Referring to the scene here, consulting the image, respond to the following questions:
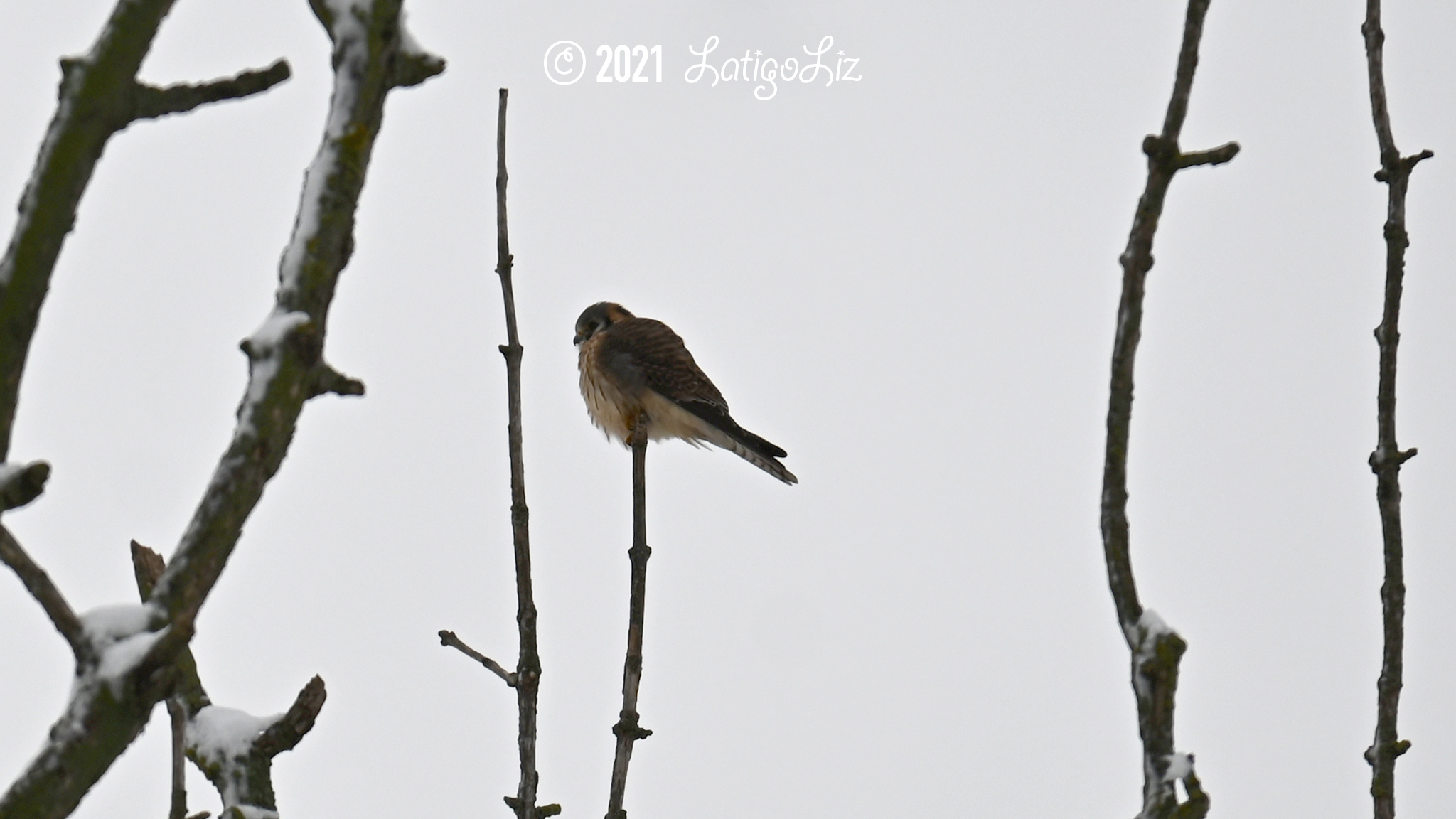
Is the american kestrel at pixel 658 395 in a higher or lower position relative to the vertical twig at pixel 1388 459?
higher

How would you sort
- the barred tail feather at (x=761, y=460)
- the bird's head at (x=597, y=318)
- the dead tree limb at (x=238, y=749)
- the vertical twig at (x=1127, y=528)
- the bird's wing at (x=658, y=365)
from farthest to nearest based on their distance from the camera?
the bird's head at (x=597, y=318) → the bird's wing at (x=658, y=365) → the barred tail feather at (x=761, y=460) → the dead tree limb at (x=238, y=749) → the vertical twig at (x=1127, y=528)

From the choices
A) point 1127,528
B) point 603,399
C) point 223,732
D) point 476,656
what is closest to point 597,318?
point 603,399

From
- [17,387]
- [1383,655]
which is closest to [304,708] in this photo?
[17,387]

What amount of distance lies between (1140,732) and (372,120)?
4.00ft

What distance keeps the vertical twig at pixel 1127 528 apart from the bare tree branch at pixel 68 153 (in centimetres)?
118

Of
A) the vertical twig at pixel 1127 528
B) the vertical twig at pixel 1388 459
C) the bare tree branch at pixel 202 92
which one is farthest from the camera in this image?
the vertical twig at pixel 1388 459

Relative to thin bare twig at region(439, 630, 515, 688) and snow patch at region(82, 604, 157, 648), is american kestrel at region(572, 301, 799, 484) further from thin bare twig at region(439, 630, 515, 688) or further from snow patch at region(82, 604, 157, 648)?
snow patch at region(82, 604, 157, 648)

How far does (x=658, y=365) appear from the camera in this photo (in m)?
6.29

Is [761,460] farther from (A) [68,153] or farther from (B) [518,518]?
(A) [68,153]

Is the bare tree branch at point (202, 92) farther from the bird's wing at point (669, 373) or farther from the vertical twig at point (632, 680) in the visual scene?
the bird's wing at point (669, 373)

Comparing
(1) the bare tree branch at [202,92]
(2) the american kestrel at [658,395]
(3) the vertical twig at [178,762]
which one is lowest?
(3) the vertical twig at [178,762]

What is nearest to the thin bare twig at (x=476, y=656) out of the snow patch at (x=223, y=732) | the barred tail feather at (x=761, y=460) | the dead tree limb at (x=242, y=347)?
the snow patch at (x=223, y=732)

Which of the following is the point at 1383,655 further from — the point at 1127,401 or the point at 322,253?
the point at 322,253

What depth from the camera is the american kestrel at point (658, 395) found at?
20.0 feet
